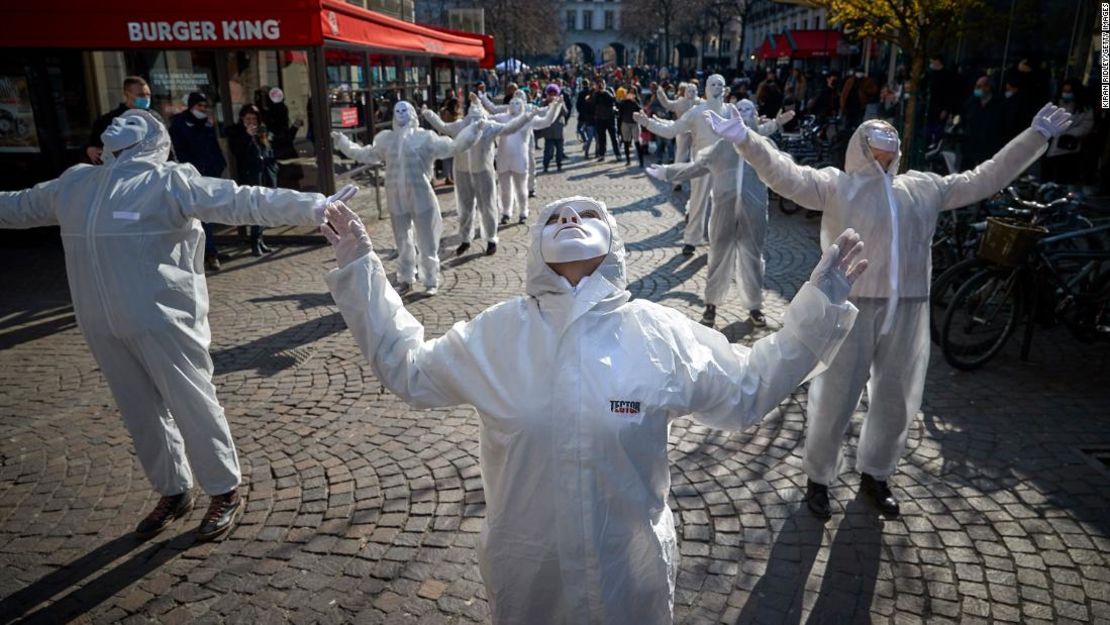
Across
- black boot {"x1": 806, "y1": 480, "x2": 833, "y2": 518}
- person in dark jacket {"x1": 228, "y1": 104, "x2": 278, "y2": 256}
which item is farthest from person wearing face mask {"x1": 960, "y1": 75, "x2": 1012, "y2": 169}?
person in dark jacket {"x1": 228, "y1": 104, "x2": 278, "y2": 256}

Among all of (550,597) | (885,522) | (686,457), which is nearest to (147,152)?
(550,597)

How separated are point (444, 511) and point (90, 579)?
177 cm

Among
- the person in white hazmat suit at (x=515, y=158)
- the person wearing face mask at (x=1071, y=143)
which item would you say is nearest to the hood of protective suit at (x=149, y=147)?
the person in white hazmat suit at (x=515, y=158)

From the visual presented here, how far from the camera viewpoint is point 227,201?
3783 millimetres

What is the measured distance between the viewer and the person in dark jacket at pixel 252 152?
35.1 ft

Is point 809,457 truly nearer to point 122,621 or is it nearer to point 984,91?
point 122,621

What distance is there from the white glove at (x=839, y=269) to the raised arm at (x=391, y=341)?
3.95ft

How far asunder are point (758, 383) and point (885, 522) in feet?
7.21

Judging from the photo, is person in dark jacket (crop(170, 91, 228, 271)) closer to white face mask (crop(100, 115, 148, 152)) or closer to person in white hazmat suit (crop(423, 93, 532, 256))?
person in white hazmat suit (crop(423, 93, 532, 256))

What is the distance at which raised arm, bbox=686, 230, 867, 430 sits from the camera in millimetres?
2455

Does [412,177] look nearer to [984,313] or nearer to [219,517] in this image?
[219,517]

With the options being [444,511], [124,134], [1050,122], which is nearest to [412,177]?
[124,134]

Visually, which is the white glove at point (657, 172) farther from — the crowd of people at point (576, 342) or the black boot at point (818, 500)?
the black boot at point (818, 500)

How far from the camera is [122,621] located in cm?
346
